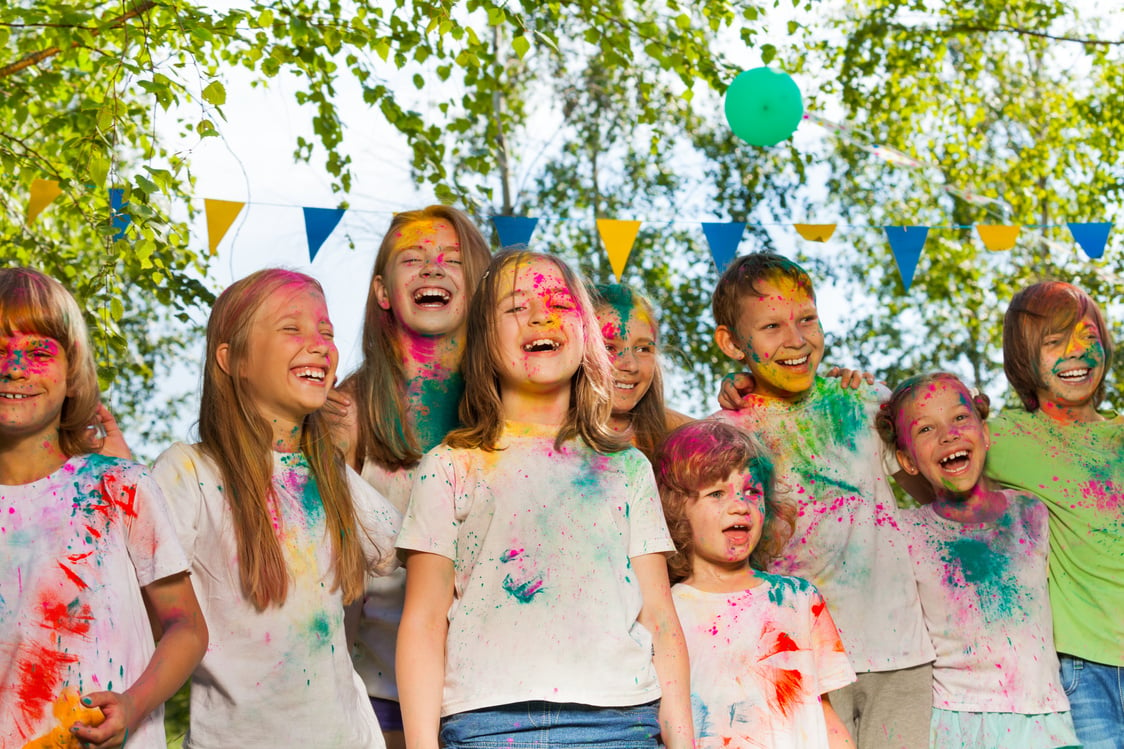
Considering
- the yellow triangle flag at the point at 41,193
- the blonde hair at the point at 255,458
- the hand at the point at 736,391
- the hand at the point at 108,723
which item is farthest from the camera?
the yellow triangle flag at the point at 41,193

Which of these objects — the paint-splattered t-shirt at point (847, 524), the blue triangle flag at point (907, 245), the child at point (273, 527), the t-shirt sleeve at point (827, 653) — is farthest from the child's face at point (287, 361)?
the blue triangle flag at point (907, 245)

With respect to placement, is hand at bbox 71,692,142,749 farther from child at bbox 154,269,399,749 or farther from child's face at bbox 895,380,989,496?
child's face at bbox 895,380,989,496

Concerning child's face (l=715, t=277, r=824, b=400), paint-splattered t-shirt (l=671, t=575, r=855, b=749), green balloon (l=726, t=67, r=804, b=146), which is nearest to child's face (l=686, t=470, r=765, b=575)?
paint-splattered t-shirt (l=671, t=575, r=855, b=749)

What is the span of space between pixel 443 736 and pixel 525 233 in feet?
9.09

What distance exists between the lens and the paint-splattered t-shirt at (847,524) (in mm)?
3754

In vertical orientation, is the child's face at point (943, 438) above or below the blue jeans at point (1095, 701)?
above

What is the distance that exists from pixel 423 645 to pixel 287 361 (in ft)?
3.01

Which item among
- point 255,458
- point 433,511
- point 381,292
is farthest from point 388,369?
point 433,511

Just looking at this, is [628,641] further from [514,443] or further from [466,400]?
[466,400]

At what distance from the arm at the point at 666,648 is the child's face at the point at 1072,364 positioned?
196 cm

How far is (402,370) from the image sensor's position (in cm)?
389

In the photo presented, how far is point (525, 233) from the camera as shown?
5.14 meters

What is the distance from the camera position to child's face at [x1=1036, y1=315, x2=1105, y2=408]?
4.20m

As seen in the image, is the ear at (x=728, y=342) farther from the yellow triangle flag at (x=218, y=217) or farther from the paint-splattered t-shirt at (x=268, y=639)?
the yellow triangle flag at (x=218, y=217)
